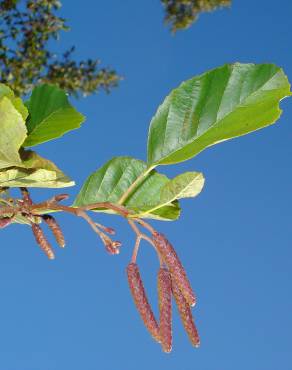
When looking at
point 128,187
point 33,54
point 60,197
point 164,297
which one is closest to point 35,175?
point 60,197

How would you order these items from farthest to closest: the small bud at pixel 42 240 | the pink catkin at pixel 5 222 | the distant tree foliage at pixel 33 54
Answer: the distant tree foliage at pixel 33 54 < the small bud at pixel 42 240 < the pink catkin at pixel 5 222

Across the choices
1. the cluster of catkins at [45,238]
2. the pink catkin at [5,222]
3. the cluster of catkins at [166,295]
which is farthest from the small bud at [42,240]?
the cluster of catkins at [166,295]

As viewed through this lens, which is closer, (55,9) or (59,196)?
(59,196)

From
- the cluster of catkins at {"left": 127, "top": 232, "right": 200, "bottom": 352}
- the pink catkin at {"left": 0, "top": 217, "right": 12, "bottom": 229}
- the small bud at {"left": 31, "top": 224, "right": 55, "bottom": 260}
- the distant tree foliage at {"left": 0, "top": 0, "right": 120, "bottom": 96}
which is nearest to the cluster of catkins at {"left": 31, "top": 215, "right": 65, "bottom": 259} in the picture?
the small bud at {"left": 31, "top": 224, "right": 55, "bottom": 260}

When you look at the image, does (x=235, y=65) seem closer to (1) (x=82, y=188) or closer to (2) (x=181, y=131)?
(2) (x=181, y=131)

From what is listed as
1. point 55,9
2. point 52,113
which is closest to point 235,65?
point 52,113

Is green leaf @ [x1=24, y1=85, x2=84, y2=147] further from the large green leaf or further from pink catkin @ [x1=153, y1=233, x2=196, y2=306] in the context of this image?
pink catkin @ [x1=153, y1=233, x2=196, y2=306]

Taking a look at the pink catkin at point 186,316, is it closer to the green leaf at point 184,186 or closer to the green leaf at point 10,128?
the green leaf at point 184,186

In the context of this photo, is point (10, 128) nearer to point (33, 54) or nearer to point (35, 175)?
point (35, 175)
